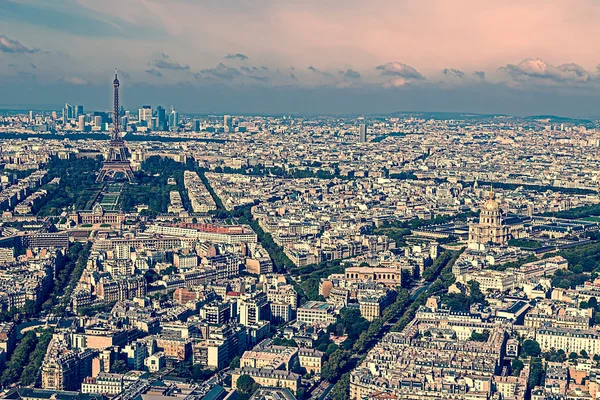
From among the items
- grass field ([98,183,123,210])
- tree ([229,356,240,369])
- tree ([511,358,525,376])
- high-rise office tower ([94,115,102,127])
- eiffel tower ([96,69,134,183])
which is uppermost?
high-rise office tower ([94,115,102,127])

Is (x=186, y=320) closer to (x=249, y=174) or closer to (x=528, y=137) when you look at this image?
(x=249, y=174)

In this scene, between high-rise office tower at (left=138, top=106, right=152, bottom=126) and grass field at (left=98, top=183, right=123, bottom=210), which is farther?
high-rise office tower at (left=138, top=106, right=152, bottom=126)

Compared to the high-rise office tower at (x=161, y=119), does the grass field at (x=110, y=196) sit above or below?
below

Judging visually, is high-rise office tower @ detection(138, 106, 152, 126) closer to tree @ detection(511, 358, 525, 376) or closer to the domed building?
the domed building

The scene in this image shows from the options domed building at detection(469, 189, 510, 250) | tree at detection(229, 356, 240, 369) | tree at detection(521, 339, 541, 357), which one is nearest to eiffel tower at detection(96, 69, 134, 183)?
domed building at detection(469, 189, 510, 250)

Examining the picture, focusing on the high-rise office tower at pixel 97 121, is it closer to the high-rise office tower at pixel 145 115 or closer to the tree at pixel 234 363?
the high-rise office tower at pixel 145 115

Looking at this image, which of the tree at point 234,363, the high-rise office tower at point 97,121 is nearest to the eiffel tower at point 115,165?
the tree at point 234,363
